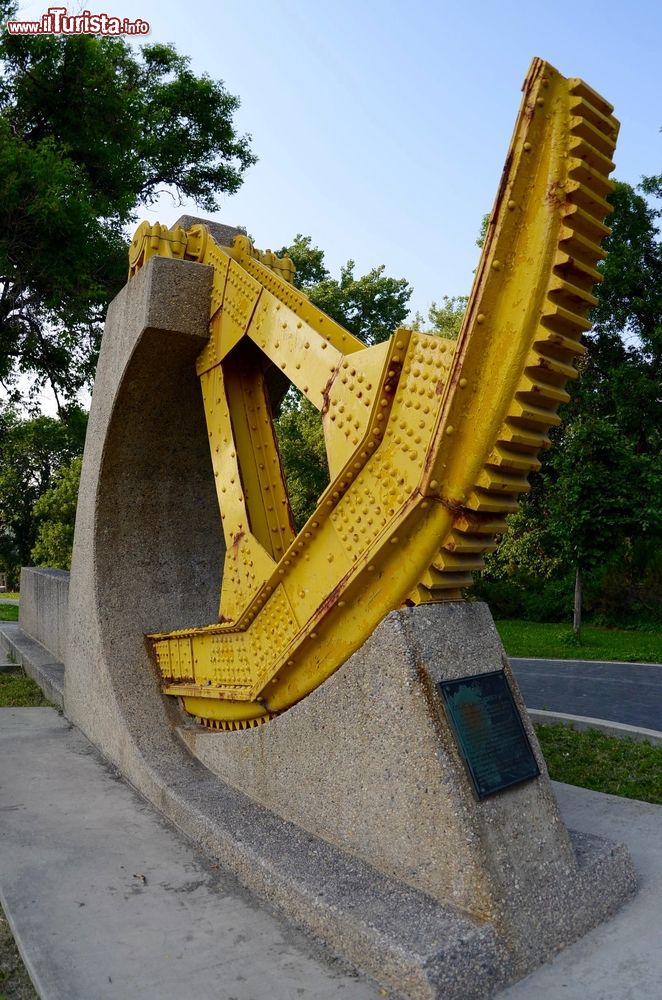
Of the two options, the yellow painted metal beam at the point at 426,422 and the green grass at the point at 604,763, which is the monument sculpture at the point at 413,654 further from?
the green grass at the point at 604,763

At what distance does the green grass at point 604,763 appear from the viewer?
522cm

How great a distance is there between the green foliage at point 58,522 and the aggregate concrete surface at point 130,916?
25.0 m

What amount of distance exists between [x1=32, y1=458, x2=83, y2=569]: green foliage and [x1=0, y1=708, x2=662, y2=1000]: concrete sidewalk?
83.1ft

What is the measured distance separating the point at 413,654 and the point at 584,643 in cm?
1259

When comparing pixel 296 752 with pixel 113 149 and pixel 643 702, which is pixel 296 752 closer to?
pixel 643 702

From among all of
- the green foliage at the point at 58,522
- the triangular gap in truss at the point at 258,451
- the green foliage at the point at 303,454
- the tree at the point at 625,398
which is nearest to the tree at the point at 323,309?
the green foliage at the point at 303,454

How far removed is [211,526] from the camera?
254 inches

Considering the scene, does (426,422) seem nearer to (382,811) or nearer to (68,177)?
(382,811)

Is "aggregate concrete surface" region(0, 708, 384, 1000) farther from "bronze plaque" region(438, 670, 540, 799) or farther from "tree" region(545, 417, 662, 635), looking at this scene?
"tree" region(545, 417, 662, 635)

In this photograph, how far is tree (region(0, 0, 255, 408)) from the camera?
11.5 metres

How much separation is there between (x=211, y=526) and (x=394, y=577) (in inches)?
A: 129

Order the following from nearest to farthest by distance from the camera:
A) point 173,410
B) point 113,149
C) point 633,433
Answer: point 173,410 → point 113,149 → point 633,433

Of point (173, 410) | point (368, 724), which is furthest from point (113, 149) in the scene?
point (368, 724)

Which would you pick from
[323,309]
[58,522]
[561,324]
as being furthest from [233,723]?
[58,522]
